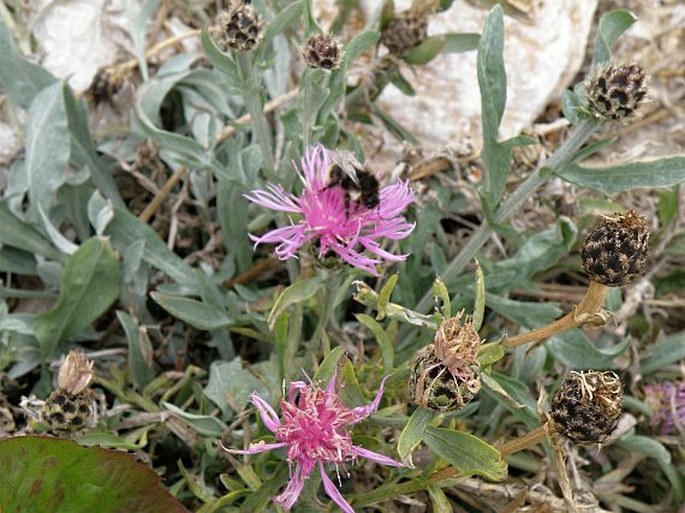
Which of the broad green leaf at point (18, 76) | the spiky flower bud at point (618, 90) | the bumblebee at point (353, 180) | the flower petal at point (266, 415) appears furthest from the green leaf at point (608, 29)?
the broad green leaf at point (18, 76)

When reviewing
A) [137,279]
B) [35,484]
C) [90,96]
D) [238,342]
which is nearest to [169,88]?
[90,96]

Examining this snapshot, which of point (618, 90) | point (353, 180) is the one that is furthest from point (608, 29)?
point (353, 180)

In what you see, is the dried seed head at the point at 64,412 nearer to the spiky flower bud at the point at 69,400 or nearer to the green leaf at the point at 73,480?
the spiky flower bud at the point at 69,400

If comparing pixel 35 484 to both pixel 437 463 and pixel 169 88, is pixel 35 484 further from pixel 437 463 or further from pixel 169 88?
pixel 169 88

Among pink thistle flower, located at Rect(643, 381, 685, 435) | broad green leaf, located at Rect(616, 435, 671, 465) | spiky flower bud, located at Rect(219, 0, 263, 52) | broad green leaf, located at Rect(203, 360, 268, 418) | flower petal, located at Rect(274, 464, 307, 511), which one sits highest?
spiky flower bud, located at Rect(219, 0, 263, 52)

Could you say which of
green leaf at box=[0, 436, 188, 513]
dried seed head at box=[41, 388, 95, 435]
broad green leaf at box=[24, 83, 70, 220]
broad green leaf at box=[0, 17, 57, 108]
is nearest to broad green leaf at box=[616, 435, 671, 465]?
green leaf at box=[0, 436, 188, 513]

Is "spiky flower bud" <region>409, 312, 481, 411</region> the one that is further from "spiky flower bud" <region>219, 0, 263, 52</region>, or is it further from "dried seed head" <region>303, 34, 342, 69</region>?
"spiky flower bud" <region>219, 0, 263, 52</region>
